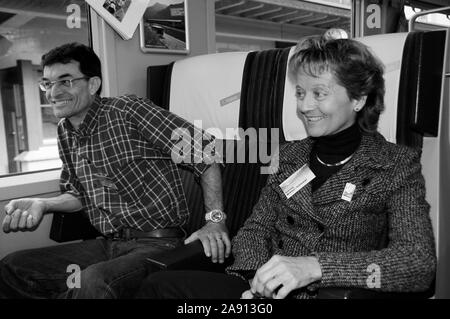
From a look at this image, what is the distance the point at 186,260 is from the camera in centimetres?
141

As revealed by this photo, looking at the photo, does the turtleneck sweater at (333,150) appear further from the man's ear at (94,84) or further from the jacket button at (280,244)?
the man's ear at (94,84)

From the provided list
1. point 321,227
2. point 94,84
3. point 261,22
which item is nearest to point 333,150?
point 321,227

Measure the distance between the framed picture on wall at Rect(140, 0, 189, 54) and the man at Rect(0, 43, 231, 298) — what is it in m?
0.75

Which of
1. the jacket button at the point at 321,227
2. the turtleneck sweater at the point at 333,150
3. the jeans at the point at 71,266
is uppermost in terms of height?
the turtleneck sweater at the point at 333,150

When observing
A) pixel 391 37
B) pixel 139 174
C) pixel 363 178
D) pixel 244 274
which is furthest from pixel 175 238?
pixel 391 37

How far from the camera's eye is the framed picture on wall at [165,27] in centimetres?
255

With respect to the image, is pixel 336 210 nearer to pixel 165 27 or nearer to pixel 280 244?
pixel 280 244

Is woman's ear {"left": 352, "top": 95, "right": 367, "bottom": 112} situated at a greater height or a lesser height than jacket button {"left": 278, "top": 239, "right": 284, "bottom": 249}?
greater

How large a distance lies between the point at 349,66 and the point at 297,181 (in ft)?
1.29

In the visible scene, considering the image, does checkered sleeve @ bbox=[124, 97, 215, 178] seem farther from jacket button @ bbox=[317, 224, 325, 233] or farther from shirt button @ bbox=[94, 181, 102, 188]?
jacket button @ bbox=[317, 224, 325, 233]

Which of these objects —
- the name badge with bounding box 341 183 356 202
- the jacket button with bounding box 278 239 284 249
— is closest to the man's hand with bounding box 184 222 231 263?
the jacket button with bounding box 278 239 284 249


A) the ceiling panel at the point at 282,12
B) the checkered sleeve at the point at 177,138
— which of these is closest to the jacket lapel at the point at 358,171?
the checkered sleeve at the point at 177,138

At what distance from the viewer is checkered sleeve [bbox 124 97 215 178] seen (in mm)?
1687

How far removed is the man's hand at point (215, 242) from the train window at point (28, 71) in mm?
1159
